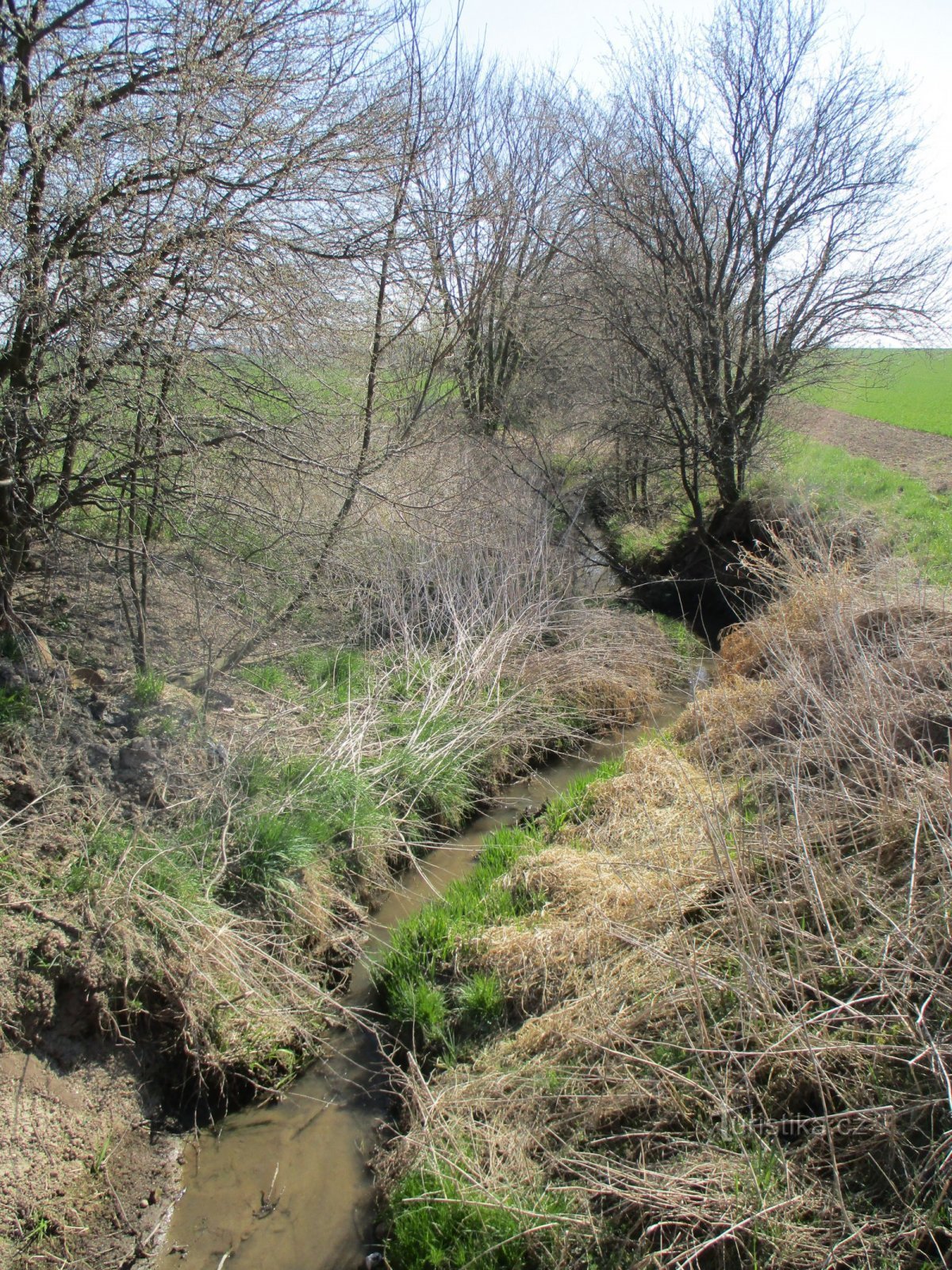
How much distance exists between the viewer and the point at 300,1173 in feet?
12.7

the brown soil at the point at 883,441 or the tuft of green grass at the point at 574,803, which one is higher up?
the brown soil at the point at 883,441

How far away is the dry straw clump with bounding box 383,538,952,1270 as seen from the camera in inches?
114

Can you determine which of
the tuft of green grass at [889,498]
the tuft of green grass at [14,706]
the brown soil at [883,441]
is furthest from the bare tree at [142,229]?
the brown soil at [883,441]

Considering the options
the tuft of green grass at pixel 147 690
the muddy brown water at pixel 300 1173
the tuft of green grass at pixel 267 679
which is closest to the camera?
the muddy brown water at pixel 300 1173

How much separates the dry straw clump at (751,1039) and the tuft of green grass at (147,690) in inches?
116

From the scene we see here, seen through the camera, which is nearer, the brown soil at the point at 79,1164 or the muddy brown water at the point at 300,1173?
the brown soil at the point at 79,1164

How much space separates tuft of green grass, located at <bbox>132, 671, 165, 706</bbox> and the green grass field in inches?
409

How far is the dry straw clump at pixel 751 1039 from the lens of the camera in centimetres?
290

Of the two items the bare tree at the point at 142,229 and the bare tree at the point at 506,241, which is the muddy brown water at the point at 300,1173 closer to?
the bare tree at the point at 142,229

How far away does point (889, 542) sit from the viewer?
1020 cm

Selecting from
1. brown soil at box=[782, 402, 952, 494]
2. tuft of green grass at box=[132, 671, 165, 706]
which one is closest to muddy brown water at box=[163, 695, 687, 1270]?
tuft of green grass at box=[132, 671, 165, 706]

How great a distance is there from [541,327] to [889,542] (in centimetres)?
719

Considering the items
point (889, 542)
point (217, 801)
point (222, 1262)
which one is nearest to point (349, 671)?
point (217, 801)

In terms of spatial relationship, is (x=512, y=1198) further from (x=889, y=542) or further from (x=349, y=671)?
(x=889, y=542)
